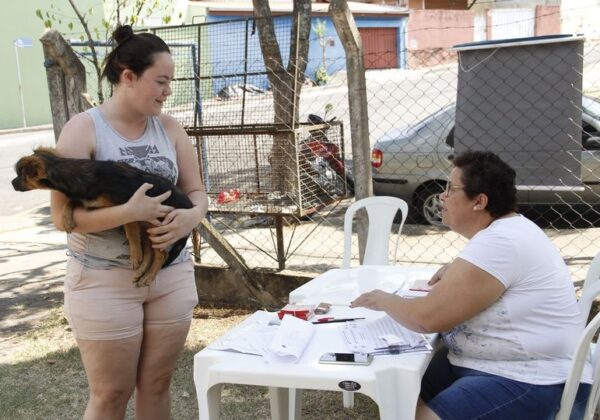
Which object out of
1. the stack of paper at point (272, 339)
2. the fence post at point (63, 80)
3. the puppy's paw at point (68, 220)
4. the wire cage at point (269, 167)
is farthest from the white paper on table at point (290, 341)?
the fence post at point (63, 80)

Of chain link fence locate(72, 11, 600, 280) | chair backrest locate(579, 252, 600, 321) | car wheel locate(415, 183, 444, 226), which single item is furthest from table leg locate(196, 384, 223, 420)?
car wheel locate(415, 183, 444, 226)

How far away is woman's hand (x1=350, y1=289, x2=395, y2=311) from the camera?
243cm

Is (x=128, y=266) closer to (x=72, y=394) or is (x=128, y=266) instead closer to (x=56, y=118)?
(x=72, y=394)

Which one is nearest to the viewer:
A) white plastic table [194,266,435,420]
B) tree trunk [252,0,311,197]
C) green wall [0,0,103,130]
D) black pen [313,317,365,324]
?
white plastic table [194,266,435,420]

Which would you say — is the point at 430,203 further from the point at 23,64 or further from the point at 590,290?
the point at 23,64

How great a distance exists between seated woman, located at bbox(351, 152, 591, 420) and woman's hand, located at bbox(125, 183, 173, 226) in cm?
89

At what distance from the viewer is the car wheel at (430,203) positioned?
7.33m

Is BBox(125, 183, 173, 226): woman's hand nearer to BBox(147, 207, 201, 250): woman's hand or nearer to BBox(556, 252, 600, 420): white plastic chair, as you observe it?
BBox(147, 207, 201, 250): woman's hand

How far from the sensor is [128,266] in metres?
2.37

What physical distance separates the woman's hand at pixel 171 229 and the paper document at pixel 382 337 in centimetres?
67

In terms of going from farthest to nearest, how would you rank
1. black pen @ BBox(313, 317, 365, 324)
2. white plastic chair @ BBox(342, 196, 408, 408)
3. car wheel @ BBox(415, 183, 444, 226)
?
1. car wheel @ BBox(415, 183, 444, 226)
2. white plastic chair @ BBox(342, 196, 408, 408)
3. black pen @ BBox(313, 317, 365, 324)

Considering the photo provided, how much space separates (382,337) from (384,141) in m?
5.37

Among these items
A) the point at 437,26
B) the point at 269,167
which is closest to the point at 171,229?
the point at 269,167

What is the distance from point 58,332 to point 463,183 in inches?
136
